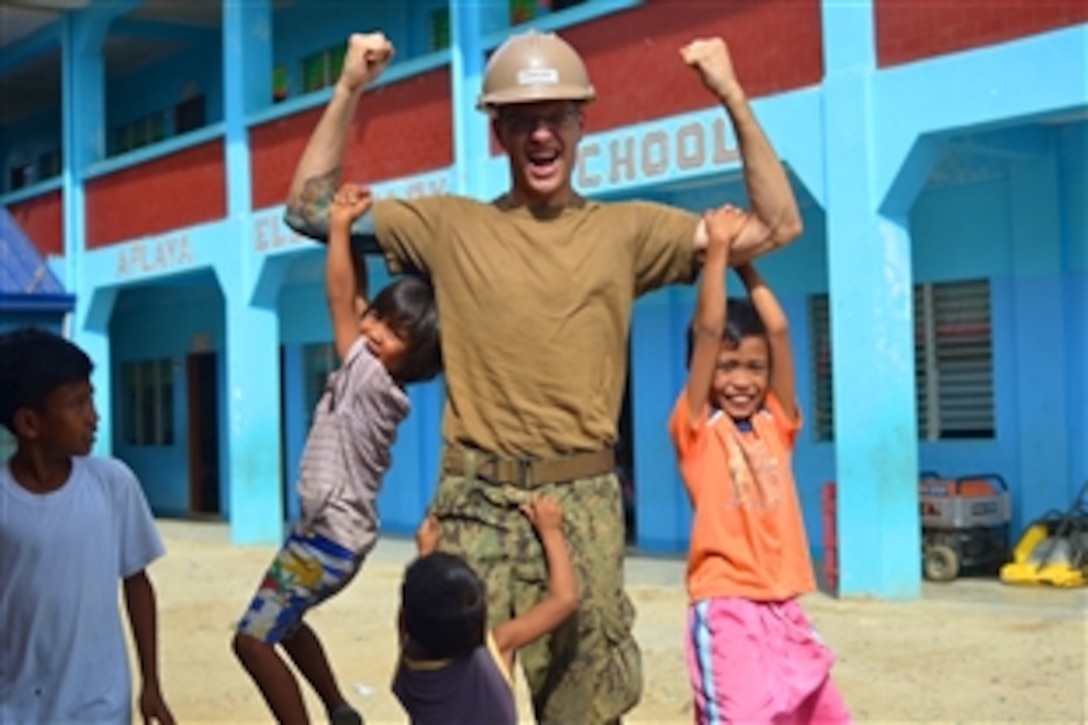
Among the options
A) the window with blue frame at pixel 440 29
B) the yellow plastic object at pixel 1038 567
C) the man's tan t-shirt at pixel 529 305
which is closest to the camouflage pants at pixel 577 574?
the man's tan t-shirt at pixel 529 305

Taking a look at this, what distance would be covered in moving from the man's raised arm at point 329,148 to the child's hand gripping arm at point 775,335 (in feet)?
3.17

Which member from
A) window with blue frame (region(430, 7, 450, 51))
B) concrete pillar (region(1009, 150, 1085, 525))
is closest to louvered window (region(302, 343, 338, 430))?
window with blue frame (region(430, 7, 450, 51))

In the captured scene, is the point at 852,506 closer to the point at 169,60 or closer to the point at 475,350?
the point at 475,350

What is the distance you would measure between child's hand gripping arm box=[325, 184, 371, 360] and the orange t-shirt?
0.91 meters

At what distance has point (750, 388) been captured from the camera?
147 inches

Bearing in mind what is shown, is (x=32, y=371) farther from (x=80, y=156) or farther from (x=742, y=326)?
(x=80, y=156)

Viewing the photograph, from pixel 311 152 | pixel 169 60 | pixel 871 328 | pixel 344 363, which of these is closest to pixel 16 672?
pixel 344 363

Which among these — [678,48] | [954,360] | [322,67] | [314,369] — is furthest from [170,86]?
[954,360]

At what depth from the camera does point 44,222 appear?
18.1 meters

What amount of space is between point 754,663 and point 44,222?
16.1m

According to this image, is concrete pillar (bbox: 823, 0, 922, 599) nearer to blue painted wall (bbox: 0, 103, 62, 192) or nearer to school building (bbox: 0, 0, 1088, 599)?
school building (bbox: 0, 0, 1088, 599)

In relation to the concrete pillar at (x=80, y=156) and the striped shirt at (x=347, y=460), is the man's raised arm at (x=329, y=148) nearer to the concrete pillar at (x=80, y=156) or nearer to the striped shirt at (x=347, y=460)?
the striped shirt at (x=347, y=460)

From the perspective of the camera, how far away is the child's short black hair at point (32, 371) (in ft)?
10.7

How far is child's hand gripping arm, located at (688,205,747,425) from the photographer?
323cm
